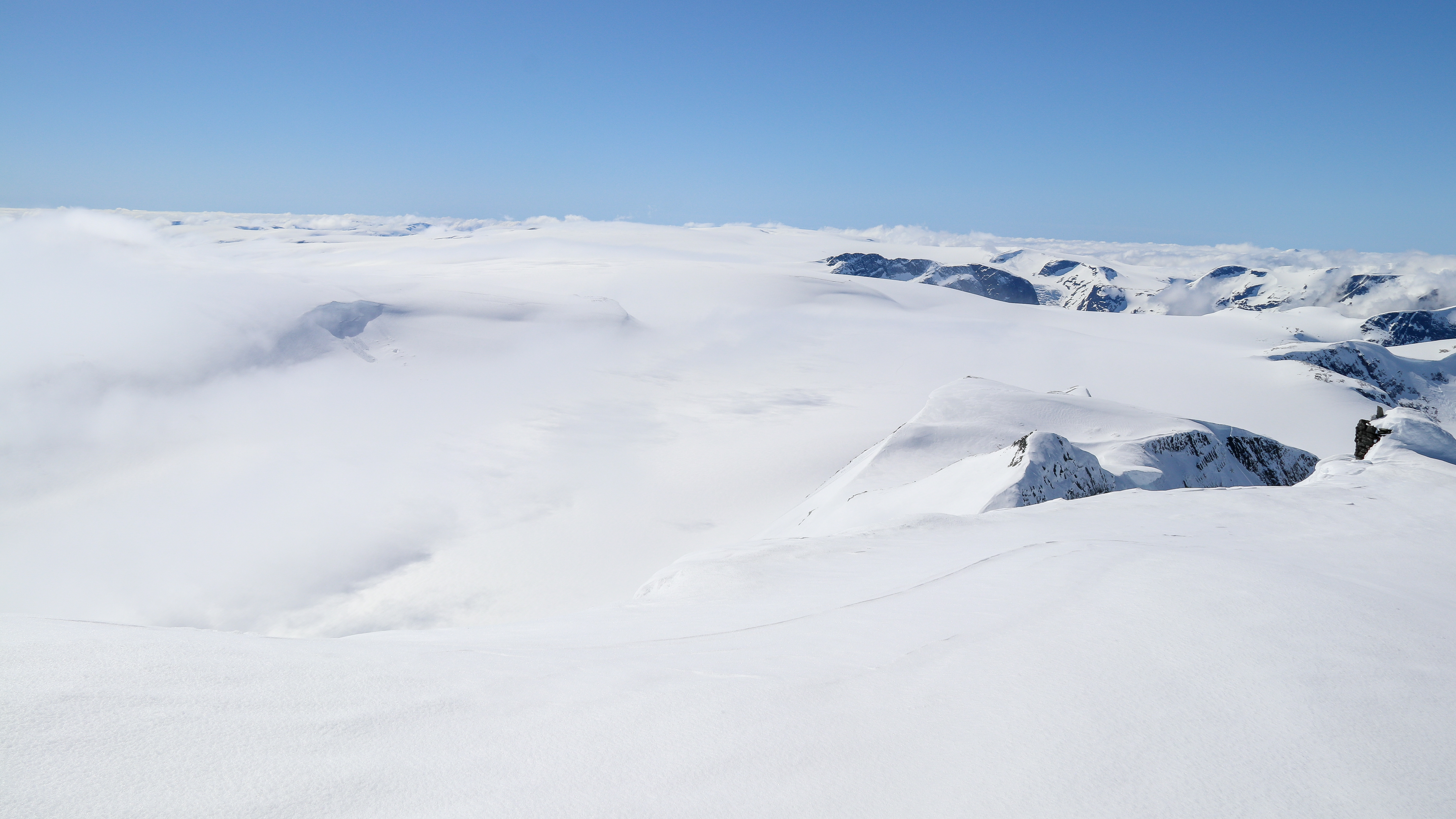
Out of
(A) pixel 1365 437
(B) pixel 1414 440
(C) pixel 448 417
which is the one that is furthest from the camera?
(C) pixel 448 417

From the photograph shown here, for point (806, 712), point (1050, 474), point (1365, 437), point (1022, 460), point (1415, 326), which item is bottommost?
point (1050, 474)

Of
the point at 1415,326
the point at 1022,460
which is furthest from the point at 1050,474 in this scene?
the point at 1415,326

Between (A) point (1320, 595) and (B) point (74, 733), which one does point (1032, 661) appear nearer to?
(A) point (1320, 595)

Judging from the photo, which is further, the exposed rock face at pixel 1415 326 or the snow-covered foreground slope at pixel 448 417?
the exposed rock face at pixel 1415 326

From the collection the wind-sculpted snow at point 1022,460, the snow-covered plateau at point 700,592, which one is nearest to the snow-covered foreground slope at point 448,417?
the snow-covered plateau at point 700,592

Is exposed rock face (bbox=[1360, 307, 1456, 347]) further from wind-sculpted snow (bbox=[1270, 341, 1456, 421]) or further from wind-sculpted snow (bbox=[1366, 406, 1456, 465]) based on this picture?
wind-sculpted snow (bbox=[1366, 406, 1456, 465])

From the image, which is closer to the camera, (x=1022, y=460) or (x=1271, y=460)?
(x=1022, y=460)

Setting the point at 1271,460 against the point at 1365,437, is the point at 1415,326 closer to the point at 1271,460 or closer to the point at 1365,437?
the point at 1271,460

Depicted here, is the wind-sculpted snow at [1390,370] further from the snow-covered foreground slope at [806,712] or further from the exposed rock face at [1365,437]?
the snow-covered foreground slope at [806,712]
